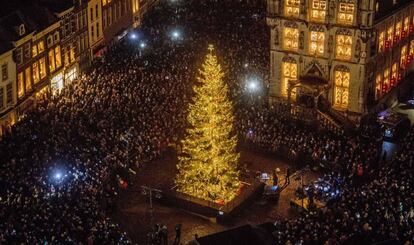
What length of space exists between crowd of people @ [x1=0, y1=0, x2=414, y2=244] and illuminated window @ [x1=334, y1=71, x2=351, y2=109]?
3.80 meters

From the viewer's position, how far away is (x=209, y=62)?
5078 centimetres

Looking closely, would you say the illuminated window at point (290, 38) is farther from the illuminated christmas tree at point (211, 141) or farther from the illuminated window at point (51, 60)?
the illuminated window at point (51, 60)

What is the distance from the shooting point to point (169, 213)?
54.2 m

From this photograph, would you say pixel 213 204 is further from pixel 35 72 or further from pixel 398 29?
pixel 35 72

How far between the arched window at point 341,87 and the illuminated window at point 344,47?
1072 mm

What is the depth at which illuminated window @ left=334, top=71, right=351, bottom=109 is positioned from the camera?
6579 cm

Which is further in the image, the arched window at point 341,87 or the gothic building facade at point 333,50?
the arched window at point 341,87

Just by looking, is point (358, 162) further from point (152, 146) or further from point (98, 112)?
point (98, 112)

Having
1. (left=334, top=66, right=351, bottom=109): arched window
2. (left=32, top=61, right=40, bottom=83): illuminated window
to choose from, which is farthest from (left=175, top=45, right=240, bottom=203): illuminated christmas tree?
(left=32, top=61, right=40, bottom=83): illuminated window

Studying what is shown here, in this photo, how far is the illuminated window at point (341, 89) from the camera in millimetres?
65787

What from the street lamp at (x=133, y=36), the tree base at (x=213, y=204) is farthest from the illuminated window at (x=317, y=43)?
the street lamp at (x=133, y=36)

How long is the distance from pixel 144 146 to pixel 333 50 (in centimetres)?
1899

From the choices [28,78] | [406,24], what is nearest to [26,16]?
[28,78]

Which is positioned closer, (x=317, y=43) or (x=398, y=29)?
(x=317, y=43)
